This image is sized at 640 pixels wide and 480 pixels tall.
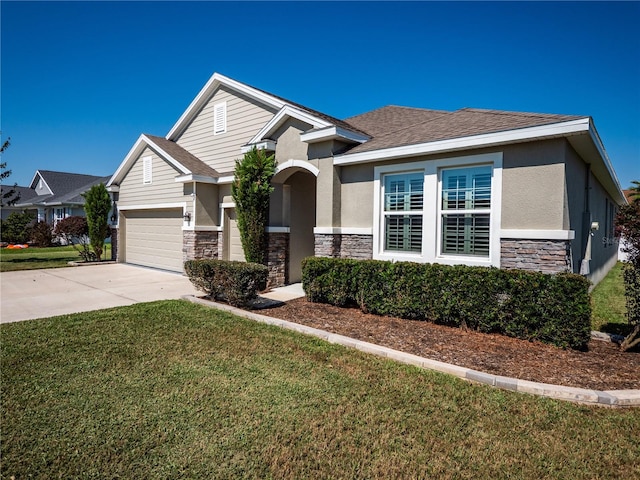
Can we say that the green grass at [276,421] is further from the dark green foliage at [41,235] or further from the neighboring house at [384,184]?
the dark green foliage at [41,235]

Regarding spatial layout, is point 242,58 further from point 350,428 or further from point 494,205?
point 350,428

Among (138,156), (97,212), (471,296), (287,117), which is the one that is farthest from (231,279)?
(97,212)

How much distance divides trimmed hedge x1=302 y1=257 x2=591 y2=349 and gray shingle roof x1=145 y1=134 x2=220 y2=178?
6.62m

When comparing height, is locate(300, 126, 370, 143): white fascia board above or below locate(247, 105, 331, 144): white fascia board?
below

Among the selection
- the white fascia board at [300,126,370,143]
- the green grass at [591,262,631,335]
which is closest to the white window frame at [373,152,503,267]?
the white fascia board at [300,126,370,143]

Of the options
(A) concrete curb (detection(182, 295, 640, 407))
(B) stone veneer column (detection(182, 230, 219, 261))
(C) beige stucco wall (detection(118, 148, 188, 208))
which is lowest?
(A) concrete curb (detection(182, 295, 640, 407))

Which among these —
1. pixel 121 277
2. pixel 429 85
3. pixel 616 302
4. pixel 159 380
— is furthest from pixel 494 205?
pixel 121 277

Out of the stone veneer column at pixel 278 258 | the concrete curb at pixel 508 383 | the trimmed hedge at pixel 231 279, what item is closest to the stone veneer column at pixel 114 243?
the stone veneer column at pixel 278 258

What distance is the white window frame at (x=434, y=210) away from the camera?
6.98 meters

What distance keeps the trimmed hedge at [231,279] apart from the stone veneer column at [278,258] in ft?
8.01

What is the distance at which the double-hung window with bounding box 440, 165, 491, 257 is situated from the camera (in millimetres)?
7219

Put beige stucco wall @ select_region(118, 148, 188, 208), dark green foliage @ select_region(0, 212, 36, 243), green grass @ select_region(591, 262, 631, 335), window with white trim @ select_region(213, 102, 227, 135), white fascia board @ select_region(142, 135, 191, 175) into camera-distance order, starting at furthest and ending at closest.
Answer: dark green foliage @ select_region(0, 212, 36, 243) → beige stucco wall @ select_region(118, 148, 188, 208) → window with white trim @ select_region(213, 102, 227, 135) → white fascia board @ select_region(142, 135, 191, 175) → green grass @ select_region(591, 262, 631, 335)

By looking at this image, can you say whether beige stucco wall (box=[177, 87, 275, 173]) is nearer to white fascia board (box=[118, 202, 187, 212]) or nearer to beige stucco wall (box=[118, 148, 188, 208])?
beige stucco wall (box=[118, 148, 188, 208])

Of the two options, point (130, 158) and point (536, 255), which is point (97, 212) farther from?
point (536, 255)
